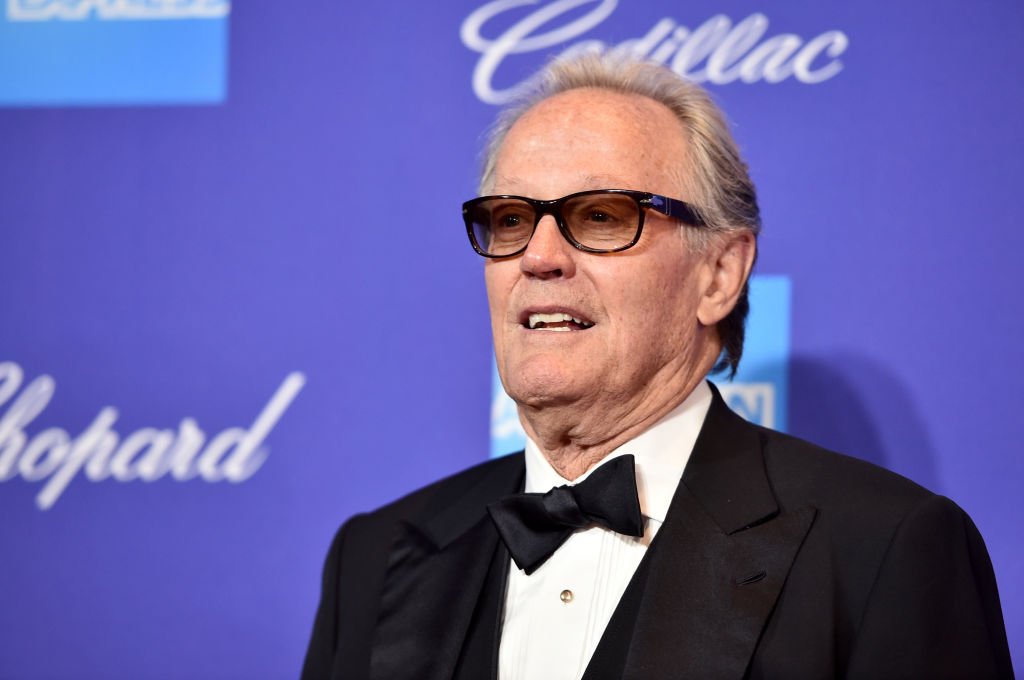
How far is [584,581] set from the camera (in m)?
1.55

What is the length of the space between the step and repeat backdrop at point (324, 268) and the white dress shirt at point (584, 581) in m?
0.52

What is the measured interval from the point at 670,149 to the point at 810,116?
0.56 m

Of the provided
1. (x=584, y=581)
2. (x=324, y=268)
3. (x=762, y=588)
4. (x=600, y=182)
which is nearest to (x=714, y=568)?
(x=762, y=588)

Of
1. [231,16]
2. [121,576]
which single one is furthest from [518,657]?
[231,16]

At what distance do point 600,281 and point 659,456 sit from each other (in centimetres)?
27

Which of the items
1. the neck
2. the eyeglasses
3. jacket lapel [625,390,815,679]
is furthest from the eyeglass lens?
jacket lapel [625,390,815,679]

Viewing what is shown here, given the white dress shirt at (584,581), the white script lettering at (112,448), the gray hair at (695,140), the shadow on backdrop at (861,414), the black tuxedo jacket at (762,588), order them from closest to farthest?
the black tuxedo jacket at (762,588) < the white dress shirt at (584,581) < the gray hair at (695,140) < the shadow on backdrop at (861,414) < the white script lettering at (112,448)

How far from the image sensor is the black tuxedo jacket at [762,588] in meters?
1.39

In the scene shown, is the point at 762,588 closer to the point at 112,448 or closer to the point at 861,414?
the point at 861,414

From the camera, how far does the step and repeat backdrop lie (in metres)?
2.03

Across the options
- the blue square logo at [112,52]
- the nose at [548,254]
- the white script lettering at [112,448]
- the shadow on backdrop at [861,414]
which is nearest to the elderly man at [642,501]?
the nose at [548,254]

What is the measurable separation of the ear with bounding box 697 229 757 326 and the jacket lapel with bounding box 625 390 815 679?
Result: 206mm

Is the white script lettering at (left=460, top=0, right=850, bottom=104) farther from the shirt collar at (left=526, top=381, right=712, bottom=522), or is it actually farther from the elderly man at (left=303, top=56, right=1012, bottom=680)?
the shirt collar at (left=526, top=381, right=712, bottom=522)

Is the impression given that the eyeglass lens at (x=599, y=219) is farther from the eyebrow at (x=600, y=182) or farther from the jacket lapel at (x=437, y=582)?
the jacket lapel at (x=437, y=582)
